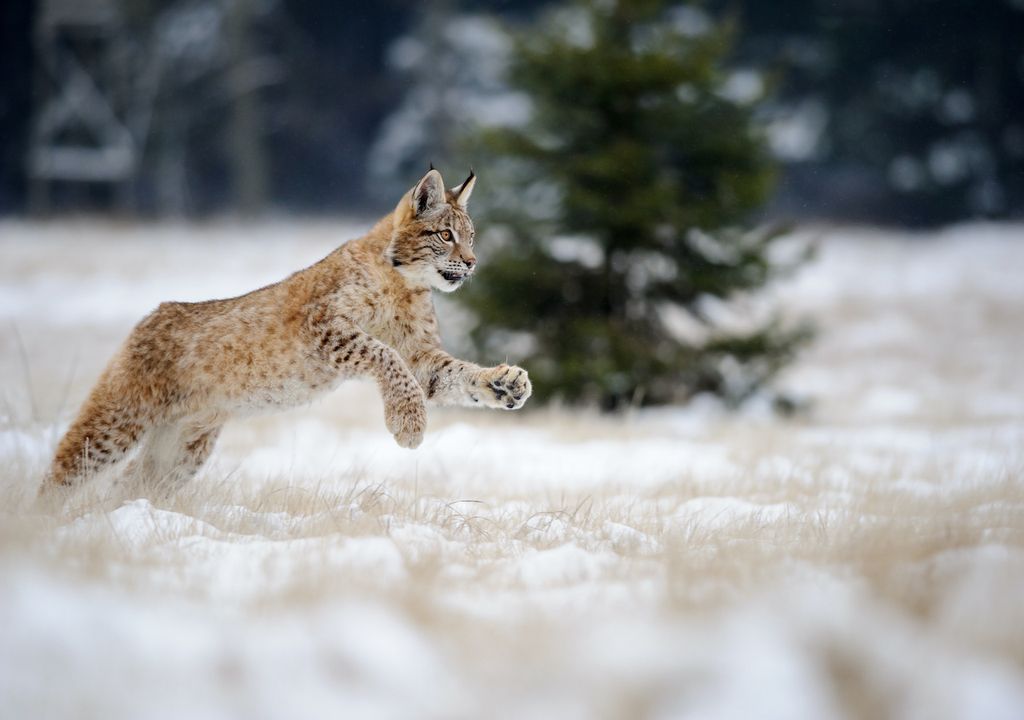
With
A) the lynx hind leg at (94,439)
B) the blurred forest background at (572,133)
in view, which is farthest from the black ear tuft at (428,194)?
the blurred forest background at (572,133)

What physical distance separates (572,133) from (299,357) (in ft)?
24.1

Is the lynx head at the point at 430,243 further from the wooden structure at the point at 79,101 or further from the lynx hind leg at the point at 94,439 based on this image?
the wooden structure at the point at 79,101

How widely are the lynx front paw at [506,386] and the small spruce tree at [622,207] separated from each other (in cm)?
590

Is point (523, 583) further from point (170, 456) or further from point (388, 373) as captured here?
point (170, 456)

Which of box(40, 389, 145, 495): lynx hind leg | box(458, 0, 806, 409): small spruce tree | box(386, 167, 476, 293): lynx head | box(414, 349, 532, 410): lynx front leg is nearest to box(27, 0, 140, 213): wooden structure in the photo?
box(458, 0, 806, 409): small spruce tree

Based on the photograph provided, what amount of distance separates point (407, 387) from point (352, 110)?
1115 inches

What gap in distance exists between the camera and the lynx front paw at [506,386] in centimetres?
520

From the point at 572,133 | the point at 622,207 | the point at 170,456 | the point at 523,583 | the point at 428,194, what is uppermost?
the point at 572,133

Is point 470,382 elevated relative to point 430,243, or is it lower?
lower

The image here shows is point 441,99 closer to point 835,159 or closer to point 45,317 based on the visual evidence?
point 835,159

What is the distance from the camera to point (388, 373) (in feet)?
16.5

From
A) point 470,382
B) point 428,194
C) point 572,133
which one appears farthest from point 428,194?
point 572,133

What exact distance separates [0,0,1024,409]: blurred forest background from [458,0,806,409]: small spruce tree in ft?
0.10

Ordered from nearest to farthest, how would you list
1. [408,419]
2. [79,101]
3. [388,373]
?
1. [408,419]
2. [388,373]
3. [79,101]
